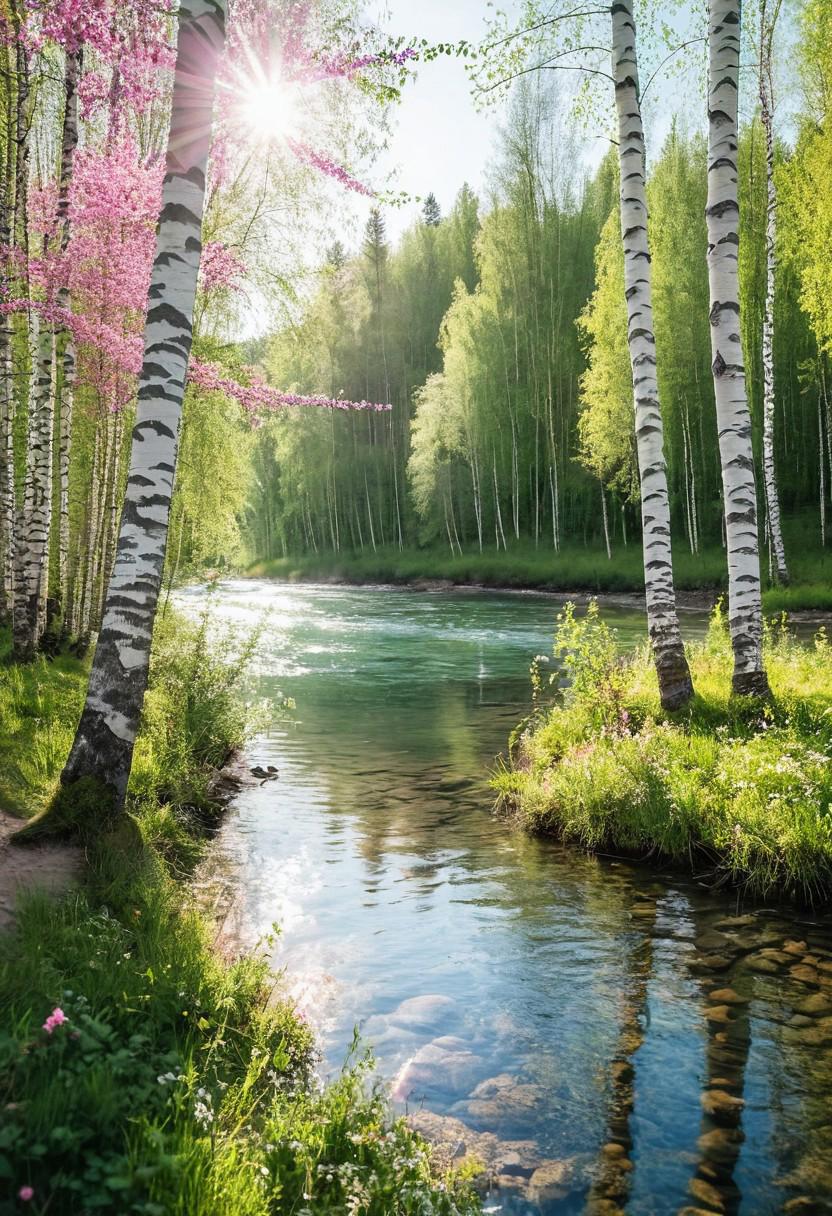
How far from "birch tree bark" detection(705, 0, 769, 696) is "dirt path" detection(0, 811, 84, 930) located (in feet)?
22.8

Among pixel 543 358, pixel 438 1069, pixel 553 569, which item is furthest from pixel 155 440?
pixel 543 358

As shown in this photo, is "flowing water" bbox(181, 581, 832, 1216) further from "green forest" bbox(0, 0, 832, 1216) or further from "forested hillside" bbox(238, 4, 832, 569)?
"forested hillside" bbox(238, 4, 832, 569)

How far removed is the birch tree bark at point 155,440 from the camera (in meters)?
5.84

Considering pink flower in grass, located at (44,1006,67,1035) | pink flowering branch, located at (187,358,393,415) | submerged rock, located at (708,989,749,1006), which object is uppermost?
pink flowering branch, located at (187,358,393,415)

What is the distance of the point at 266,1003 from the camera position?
456cm

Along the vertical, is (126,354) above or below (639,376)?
above

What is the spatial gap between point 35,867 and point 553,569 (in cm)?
3484

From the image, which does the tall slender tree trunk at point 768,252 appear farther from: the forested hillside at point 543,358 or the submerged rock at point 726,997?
the submerged rock at point 726,997

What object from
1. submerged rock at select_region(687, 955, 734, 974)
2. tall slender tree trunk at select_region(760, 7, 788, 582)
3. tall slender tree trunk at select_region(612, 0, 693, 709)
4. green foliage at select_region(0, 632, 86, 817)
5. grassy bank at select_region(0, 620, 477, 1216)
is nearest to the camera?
grassy bank at select_region(0, 620, 477, 1216)

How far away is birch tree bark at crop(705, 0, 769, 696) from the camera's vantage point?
29.3 feet

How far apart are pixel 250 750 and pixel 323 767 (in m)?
1.66

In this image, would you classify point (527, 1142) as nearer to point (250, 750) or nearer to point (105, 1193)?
point (105, 1193)

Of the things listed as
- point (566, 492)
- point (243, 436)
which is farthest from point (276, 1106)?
point (566, 492)

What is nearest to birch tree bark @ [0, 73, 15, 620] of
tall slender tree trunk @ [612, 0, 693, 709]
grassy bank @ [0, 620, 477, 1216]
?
tall slender tree trunk @ [612, 0, 693, 709]
